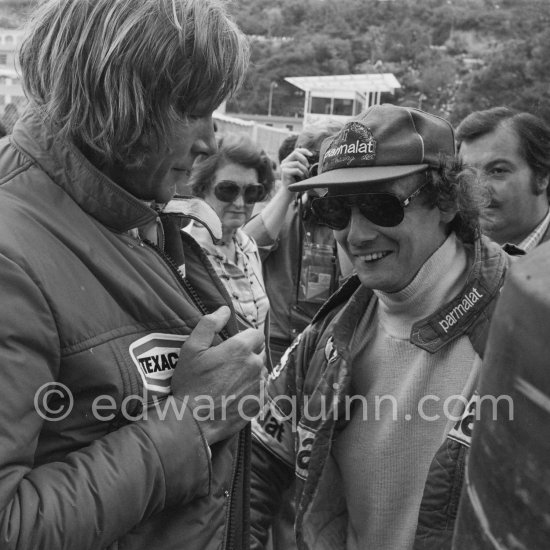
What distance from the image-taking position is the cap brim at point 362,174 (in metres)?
1.75

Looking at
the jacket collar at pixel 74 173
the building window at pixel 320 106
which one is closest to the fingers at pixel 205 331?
the jacket collar at pixel 74 173

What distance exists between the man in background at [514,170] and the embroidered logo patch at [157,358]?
2.41 m

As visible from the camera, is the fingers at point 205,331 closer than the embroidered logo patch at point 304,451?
Yes

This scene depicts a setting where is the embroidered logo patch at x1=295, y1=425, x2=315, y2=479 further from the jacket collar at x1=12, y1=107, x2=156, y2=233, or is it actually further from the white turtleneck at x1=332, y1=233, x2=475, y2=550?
the jacket collar at x1=12, y1=107, x2=156, y2=233

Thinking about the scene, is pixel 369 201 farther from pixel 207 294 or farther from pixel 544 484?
pixel 544 484

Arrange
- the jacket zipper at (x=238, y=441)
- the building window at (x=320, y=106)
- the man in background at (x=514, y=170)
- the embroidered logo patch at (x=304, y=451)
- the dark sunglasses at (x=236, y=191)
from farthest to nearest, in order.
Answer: the building window at (x=320, y=106) < the dark sunglasses at (x=236, y=191) < the man in background at (x=514, y=170) < the embroidered logo patch at (x=304, y=451) < the jacket zipper at (x=238, y=441)

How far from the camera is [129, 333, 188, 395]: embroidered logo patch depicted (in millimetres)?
1259

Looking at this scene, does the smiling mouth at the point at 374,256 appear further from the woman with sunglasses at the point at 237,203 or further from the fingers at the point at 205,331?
the woman with sunglasses at the point at 237,203

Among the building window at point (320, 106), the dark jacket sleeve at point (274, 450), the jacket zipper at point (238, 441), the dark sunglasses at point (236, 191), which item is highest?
the jacket zipper at point (238, 441)

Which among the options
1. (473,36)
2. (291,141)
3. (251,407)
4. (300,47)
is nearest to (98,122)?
(251,407)

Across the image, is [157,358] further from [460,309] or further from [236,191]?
[236,191]

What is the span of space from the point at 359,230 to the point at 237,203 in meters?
1.71

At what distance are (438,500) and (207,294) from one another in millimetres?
706

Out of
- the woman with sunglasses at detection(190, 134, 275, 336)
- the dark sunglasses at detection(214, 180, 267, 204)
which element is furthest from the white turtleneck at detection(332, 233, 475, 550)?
the dark sunglasses at detection(214, 180, 267, 204)
